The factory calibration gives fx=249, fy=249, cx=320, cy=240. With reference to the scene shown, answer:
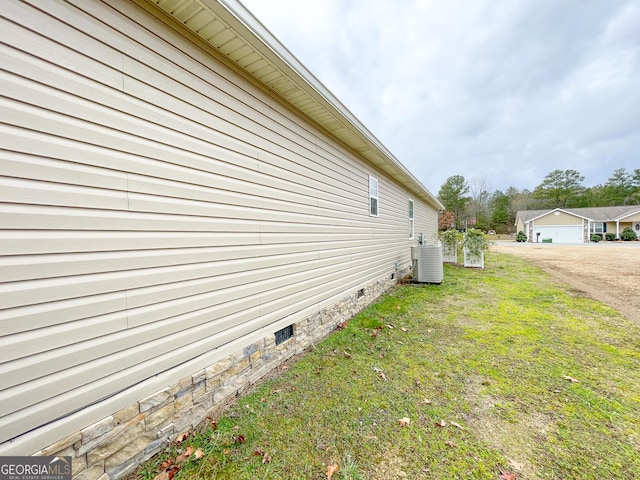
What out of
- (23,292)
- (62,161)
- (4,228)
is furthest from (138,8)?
(23,292)

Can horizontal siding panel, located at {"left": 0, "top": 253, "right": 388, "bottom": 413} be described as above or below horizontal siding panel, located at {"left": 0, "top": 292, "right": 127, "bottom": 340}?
below

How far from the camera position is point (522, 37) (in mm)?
12461

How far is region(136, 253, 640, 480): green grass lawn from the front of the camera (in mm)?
1896

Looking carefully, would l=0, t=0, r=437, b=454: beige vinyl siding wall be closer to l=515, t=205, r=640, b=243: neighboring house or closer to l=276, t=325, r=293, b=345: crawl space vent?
l=276, t=325, r=293, b=345: crawl space vent

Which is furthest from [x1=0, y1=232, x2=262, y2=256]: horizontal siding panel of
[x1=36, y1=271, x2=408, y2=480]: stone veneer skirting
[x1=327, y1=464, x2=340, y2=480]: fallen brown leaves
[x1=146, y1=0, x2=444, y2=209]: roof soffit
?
[x1=327, y1=464, x2=340, y2=480]: fallen brown leaves

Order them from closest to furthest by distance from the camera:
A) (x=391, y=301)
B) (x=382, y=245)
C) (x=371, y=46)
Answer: (x=391, y=301), (x=382, y=245), (x=371, y=46)

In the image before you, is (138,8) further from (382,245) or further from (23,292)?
(382,245)

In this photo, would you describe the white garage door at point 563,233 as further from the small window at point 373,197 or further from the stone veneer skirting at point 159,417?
the stone veneer skirting at point 159,417

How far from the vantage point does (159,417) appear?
2.01 meters

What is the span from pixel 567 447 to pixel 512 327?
9.54 ft

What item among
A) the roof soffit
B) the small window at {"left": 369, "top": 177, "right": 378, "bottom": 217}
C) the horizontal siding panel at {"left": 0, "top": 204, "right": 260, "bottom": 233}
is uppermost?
the roof soffit

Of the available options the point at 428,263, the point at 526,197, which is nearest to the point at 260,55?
the point at 428,263

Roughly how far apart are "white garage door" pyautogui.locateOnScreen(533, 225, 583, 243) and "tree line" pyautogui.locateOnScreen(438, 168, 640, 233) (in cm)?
849

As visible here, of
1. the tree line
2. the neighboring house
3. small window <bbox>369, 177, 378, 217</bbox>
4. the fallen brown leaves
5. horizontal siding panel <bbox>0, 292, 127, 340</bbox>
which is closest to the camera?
horizontal siding panel <bbox>0, 292, 127, 340</bbox>
